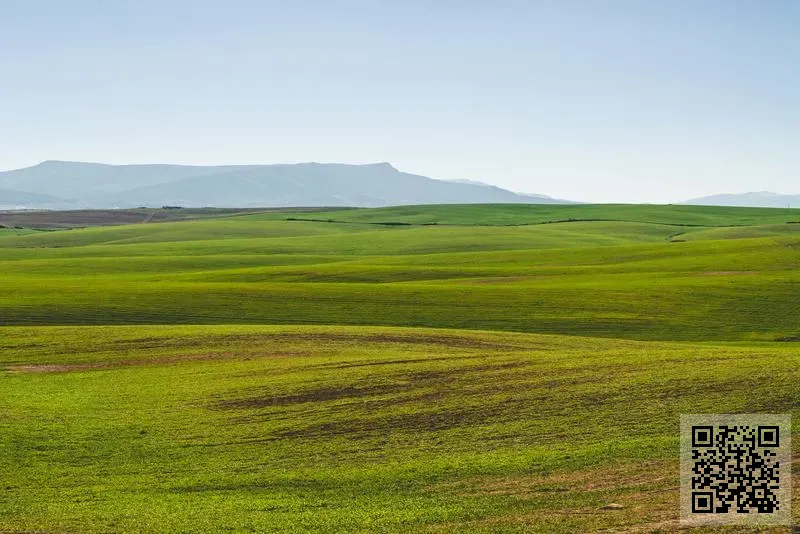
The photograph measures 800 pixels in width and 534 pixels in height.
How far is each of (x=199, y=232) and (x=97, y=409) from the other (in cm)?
12507

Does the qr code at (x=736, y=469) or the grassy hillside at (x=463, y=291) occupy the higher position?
the grassy hillside at (x=463, y=291)

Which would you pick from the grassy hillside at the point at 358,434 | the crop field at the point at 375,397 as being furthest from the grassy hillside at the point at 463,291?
the grassy hillside at the point at 358,434

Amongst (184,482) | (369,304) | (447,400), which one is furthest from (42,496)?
(369,304)

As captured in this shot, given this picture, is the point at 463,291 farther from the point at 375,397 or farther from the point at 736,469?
the point at 736,469

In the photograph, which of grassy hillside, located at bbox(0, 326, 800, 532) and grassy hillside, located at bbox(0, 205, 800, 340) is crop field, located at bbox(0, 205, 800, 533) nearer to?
grassy hillside, located at bbox(0, 326, 800, 532)

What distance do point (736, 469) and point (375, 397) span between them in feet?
42.9

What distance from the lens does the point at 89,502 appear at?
22156 millimetres

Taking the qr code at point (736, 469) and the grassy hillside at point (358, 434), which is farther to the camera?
the grassy hillside at point (358, 434)

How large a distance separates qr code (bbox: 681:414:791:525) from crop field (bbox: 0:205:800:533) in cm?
49

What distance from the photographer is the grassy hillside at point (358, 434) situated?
68.9 ft

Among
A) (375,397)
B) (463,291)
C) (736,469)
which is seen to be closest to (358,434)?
(375,397)

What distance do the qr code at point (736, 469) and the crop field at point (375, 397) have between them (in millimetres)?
489

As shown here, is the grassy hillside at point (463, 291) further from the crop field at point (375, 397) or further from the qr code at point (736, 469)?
the qr code at point (736, 469)

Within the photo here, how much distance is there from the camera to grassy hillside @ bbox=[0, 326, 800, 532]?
2102 centimetres
